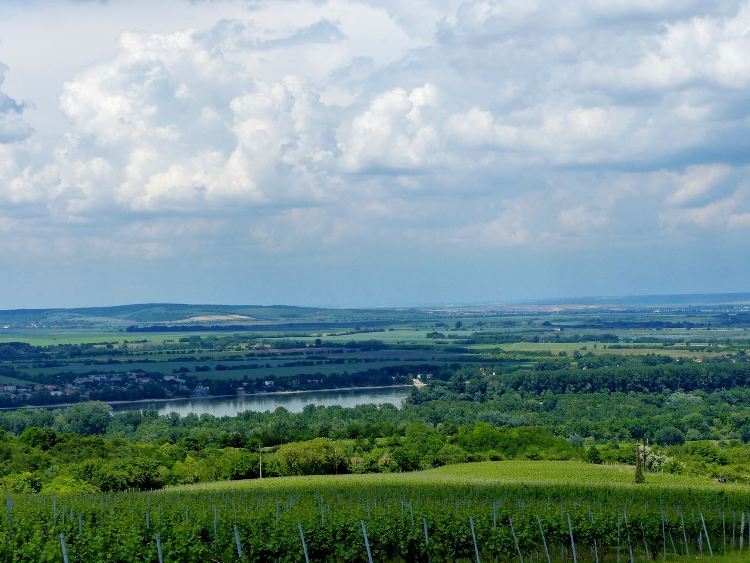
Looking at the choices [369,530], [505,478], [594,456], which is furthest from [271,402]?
[369,530]

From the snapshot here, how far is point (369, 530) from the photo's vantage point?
37688mm

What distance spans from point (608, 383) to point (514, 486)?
113297 mm

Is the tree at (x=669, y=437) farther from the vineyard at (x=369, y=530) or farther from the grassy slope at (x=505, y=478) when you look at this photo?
the vineyard at (x=369, y=530)

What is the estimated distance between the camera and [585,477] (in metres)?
68.5

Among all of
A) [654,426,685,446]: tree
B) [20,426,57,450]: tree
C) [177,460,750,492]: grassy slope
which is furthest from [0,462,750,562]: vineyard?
[654,426,685,446]: tree

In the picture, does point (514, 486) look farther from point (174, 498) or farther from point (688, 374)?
point (688, 374)

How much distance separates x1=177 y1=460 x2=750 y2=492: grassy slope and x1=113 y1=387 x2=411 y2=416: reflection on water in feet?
233

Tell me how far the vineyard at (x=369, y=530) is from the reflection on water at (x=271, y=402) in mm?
101748

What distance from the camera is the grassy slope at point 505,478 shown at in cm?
6281

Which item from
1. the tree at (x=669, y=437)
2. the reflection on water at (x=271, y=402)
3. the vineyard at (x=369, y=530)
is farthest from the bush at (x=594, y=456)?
the reflection on water at (x=271, y=402)

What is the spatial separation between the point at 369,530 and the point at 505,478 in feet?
107

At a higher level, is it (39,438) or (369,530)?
(369,530)

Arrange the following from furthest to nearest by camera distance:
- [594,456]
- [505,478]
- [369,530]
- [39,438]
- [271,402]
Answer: [271,402] < [594,456] < [39,438] < [505,478] < [369,530]

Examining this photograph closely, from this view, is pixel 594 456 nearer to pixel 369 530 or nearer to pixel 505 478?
pixel 505 478
